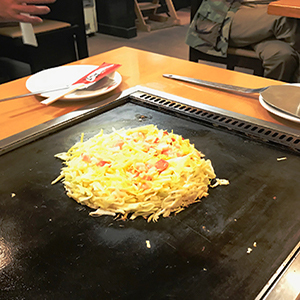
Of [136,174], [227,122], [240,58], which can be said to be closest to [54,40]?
[240,58]

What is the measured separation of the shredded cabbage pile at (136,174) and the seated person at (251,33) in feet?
5.86

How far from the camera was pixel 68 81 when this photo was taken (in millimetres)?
1243

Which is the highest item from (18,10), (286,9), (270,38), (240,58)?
(18,10)

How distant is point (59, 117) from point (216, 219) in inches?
24.2

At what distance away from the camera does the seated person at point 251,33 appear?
2246mm

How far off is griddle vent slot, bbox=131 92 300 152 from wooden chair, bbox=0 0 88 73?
2359 mm

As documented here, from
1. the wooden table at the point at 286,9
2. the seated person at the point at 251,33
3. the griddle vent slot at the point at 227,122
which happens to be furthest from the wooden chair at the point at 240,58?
the griddle vent slot at the point at 227,122

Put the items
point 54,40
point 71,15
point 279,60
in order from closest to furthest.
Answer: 1. point 279,60
2. point 54,40
3. point 71,15

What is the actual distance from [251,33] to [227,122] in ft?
5.79

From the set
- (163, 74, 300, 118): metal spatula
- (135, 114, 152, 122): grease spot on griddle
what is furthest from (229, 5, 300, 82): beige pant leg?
(135, 114, 152, 122): grease spot on griddle

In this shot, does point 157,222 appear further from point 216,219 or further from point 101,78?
point 101,78

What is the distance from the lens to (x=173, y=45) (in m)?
4.63

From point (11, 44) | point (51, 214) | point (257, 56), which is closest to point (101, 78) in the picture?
point (51, 214)

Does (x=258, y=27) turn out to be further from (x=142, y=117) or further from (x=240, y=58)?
(x=142, y=117)
